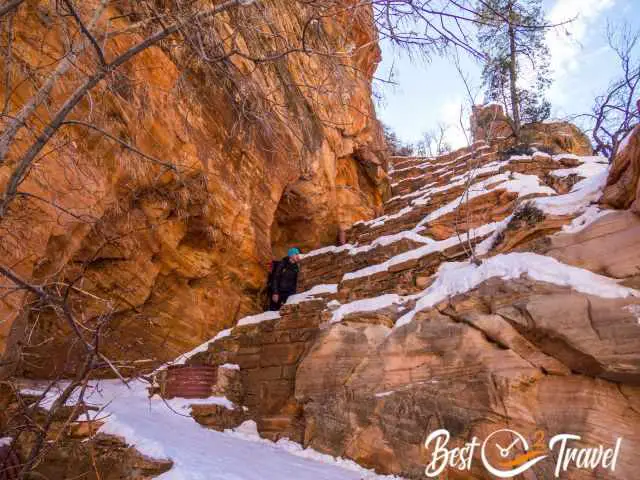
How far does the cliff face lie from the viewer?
11.0ft

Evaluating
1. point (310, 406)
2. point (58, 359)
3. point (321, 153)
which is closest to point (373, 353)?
point (310, 406)

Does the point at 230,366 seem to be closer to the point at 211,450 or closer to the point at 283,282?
the point at 283,282

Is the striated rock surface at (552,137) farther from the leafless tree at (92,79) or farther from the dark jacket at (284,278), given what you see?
the leafless tree at (92,79)

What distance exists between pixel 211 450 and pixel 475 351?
307 cm

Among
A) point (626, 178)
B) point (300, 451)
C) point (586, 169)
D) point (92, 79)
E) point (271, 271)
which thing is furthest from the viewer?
point (586, 169)

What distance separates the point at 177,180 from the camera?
6.17 m

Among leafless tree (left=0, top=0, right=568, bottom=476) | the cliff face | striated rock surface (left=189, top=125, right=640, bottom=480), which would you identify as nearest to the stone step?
striated rock surface (left=189, top=125, right=640, bottom=480)

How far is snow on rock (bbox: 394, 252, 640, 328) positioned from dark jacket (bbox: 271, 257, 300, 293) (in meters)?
3.34

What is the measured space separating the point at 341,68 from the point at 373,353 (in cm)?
354

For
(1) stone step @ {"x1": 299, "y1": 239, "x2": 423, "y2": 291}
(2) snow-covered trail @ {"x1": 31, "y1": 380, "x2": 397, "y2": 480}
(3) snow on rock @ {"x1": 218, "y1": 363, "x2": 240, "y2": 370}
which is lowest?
(2) snow-covered trail @ {"x1": 31, "y1": 380, "x2": 397, "y2": 480}

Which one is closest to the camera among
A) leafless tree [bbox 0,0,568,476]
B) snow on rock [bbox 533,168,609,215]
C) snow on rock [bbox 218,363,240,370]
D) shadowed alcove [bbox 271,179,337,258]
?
leafless tree [bbox 0,0,568,476]

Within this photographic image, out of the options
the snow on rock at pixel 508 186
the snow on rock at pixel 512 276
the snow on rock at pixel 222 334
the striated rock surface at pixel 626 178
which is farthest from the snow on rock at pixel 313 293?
the striated rock surface at pixel 626 178

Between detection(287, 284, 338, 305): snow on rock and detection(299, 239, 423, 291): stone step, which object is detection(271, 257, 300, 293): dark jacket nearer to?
detection(287, 284, 338, 305): snow on rock

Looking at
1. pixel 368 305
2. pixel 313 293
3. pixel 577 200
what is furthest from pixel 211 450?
pixel 577 200
